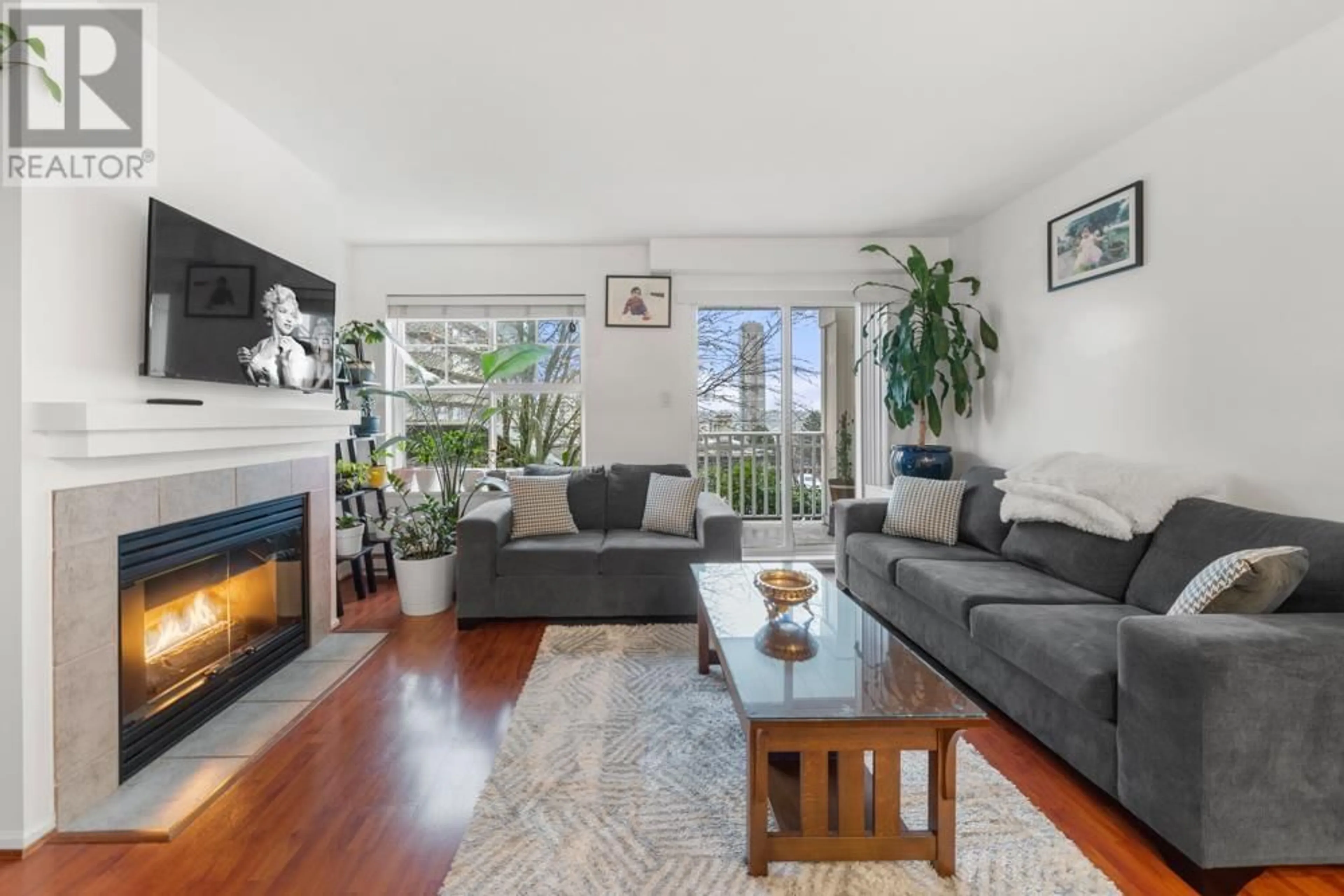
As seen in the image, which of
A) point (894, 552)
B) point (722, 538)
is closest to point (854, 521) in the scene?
point (894, 552)

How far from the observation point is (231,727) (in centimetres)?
219

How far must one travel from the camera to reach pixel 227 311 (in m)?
2.28

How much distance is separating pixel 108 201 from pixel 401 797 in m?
2.05

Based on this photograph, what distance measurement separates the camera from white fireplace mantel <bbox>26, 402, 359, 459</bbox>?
1598mm

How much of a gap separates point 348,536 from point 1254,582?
4.07m

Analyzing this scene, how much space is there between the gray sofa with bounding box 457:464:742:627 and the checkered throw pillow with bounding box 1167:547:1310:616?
195 centimetres

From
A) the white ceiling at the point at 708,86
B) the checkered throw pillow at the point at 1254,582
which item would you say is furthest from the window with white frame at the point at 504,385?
the checkered throw pillow at the point at 1254,582

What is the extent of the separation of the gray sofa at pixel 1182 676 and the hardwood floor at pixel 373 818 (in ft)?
0.36

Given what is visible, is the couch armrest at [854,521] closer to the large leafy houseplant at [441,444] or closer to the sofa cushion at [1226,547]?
the sofa cushion at [1226,547]

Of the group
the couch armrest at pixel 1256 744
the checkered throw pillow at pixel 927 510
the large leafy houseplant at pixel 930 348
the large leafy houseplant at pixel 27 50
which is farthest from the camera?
the large leafy houseplant at pixel 930 348

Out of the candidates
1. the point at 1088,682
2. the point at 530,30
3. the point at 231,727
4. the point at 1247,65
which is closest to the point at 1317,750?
the point at 1088,682

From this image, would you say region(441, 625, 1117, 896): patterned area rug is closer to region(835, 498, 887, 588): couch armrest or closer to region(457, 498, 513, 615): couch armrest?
region(457, 498, 513, 615): couch armrest

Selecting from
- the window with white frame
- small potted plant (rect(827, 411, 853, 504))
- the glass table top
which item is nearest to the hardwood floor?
the glass table top

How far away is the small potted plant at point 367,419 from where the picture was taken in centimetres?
388
